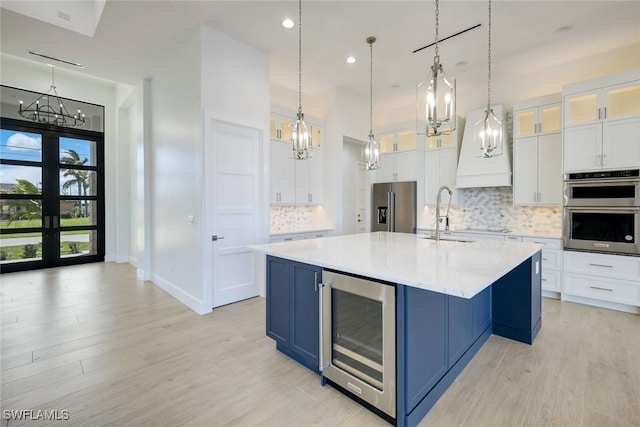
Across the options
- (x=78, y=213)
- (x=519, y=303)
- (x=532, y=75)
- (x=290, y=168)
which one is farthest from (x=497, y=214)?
(x=78, y=213)

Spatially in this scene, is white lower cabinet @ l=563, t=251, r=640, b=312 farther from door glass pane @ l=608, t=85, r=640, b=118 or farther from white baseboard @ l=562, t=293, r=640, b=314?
door glass pane @ l=608, t=85, r=640, b=118

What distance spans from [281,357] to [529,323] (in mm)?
2400

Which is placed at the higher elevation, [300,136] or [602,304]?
[300,136]

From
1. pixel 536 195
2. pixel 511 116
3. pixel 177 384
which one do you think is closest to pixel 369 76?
pixel 511 116

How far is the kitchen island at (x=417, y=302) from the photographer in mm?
1691

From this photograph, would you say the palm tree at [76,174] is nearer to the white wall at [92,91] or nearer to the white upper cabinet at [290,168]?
the white wall at [92,91]

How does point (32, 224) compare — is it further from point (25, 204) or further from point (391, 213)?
point (391, 213)

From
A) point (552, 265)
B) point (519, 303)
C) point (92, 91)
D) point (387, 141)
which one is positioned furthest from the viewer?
point (92, 91)

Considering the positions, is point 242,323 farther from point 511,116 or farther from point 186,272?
point 511,116

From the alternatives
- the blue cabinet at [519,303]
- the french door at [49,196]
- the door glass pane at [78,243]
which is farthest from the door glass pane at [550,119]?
the door glass pane at [78,243]

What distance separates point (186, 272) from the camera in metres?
4.00

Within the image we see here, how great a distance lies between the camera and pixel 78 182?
660 cm

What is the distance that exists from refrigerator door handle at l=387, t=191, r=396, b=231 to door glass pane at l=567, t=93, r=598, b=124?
299 cm

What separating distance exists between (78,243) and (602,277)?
9.71 m
